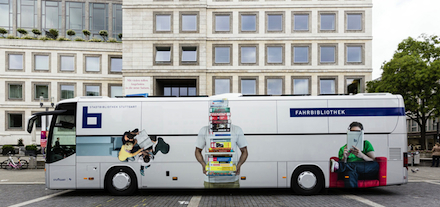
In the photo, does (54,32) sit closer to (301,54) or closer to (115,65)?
(115,65)

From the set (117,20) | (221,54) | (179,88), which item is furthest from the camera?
(117,20)

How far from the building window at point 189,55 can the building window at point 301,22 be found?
1014 cm

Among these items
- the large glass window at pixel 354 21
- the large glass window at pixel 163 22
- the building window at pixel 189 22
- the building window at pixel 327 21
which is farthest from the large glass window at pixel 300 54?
the large glass window at pixel 163 22

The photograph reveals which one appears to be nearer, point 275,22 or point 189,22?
point 189,22

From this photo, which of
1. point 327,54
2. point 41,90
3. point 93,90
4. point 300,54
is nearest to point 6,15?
point 41,90

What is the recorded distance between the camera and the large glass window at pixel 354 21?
28.2m

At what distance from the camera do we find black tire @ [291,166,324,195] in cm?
937

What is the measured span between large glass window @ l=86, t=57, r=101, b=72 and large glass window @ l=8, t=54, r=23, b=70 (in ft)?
26.8

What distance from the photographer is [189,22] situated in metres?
27.6

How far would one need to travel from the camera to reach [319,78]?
2827 cm

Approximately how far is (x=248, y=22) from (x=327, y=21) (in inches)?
308

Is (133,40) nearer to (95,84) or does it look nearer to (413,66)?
(95,84)

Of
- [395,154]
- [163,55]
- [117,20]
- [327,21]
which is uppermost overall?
[117,20]

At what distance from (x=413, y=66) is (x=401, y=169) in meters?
22.3
